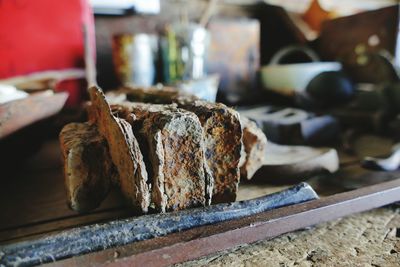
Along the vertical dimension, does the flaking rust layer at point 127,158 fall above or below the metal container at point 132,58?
below

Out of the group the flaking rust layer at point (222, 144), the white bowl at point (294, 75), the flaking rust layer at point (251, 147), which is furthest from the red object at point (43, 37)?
the flaking rust layer at point (222, 144)

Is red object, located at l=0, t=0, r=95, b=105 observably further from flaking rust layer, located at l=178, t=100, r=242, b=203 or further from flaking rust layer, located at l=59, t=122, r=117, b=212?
flaking rust layer, located at l=178, t=100, r=242, b=203

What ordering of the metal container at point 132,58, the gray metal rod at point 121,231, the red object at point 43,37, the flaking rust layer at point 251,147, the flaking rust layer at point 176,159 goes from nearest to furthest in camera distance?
the gray metal rod at point 121,231 < the flaking rust layer at point 176,159 < the flaking rust layer at point 251,147 < the red object at point 43,37 < the metal container at point 132,58

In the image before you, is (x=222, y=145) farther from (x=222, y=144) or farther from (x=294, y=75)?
(x=294, y=75)

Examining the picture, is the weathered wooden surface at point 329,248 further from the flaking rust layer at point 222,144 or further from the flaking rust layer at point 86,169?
the flaking rust layer at point 86,169

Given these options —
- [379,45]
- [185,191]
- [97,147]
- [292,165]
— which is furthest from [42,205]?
[379,45]

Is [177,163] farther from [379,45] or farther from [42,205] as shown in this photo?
[379,45]

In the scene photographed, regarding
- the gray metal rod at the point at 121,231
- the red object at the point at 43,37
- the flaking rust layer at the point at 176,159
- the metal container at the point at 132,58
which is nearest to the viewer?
the gray metal rod at the point at 121,231

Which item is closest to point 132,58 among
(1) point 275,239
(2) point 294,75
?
(2) point 294,75
